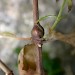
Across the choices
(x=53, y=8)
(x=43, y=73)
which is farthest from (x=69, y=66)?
(x=43, y=73)

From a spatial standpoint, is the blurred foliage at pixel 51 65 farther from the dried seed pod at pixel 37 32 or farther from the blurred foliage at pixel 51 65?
the dried seed pod at pixel 37 32

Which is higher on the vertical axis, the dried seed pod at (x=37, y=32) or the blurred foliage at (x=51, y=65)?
the dried seed pod at (x=37, y=32)

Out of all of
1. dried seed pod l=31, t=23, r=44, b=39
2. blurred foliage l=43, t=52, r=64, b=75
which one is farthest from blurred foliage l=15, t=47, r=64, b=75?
dried seed pod l=31, t=23, r=44, b=39

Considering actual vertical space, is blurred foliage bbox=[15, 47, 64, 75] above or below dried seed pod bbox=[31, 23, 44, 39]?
below

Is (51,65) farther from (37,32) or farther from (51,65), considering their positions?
(37,32)

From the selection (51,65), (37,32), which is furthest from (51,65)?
(37,32)

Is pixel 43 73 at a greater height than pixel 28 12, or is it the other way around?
pixel 28 12

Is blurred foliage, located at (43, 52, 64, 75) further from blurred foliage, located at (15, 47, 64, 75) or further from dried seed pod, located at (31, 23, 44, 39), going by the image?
dried seed pod, located at (31, 23, 44, 39)

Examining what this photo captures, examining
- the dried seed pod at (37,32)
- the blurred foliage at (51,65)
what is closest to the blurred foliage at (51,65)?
the blurred foliage at (51,65)

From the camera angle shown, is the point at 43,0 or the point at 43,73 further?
the point at 43,0

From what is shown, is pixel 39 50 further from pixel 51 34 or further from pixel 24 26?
pixel 24 26

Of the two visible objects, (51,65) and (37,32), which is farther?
(51,65)
